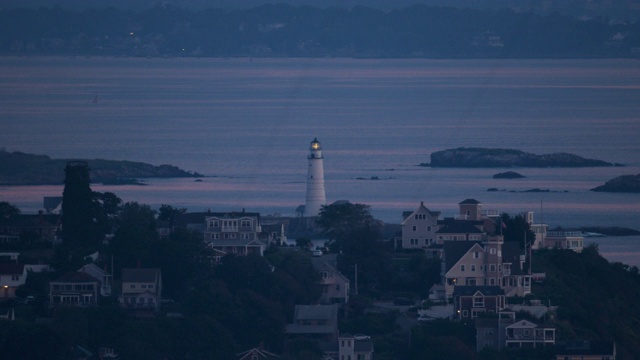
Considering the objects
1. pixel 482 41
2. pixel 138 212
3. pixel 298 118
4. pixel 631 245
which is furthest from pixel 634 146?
pixel 482 41

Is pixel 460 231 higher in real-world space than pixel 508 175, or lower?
lower

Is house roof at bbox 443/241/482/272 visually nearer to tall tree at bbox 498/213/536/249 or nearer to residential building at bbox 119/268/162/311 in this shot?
tall tree at bbox 498/213/536/249

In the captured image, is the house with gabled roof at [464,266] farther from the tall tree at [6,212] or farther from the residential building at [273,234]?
the tall tree at [6,212]

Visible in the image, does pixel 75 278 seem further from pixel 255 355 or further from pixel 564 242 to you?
pixel 564 242

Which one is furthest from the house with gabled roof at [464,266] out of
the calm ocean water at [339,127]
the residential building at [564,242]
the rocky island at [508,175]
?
the rocky island at [508,175]

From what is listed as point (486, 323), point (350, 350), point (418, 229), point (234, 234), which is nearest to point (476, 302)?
point (486, 323)

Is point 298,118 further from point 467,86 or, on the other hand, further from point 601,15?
point 601,15

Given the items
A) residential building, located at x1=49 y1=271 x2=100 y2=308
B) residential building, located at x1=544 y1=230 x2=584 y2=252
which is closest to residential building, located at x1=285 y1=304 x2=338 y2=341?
residential building, located at x1=49 y1=271 x2=100 y2=308
